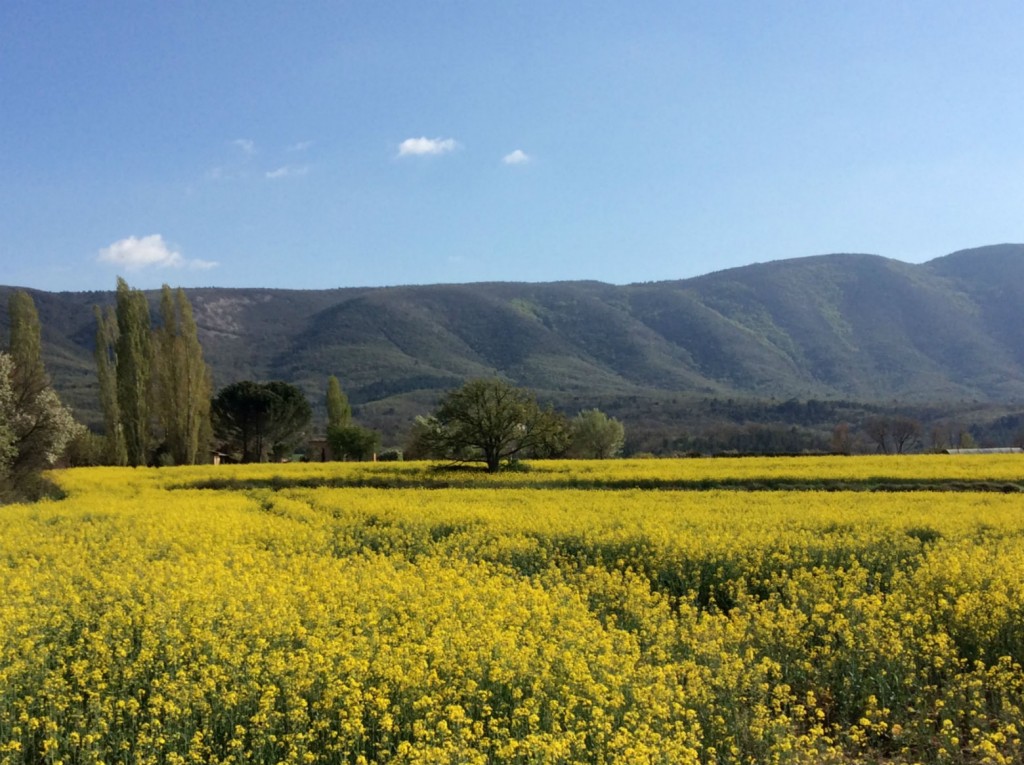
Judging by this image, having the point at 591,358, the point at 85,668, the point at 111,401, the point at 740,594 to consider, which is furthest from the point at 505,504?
the point at 591,358

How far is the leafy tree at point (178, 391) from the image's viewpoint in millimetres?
45156

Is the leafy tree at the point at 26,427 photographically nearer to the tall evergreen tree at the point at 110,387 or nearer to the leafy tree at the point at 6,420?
the leafy tree at the point at 6,420

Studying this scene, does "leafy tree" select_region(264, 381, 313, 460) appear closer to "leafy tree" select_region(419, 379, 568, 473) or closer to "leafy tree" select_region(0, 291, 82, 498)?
"leafy tree" select_region(0, 291, 82, 498)

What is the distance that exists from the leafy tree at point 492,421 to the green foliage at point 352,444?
20624 mm

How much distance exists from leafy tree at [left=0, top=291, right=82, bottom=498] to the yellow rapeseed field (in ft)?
36.6

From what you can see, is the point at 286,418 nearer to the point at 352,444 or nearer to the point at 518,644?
the point at 352,444

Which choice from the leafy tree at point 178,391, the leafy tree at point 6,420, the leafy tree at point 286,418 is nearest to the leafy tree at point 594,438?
the leafy tree at point 286,418

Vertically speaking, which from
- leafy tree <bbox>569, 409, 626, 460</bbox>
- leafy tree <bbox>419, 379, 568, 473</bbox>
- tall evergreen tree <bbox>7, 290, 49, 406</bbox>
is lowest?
leafy tree <bbox>569, 409, 626, 460</bbox>

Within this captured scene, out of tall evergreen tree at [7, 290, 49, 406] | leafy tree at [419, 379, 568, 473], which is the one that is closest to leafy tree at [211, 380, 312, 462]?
tall evergreen tree at [7, 290, 49, 406]

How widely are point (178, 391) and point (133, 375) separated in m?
2.49

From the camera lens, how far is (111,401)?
4375 centimetres

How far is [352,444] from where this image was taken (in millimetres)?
53406

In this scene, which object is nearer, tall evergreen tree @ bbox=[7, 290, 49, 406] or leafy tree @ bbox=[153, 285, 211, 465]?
tall evergreen tree @ bbox=[7, 290, 49, 406]

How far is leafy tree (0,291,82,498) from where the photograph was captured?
25.7 metres
